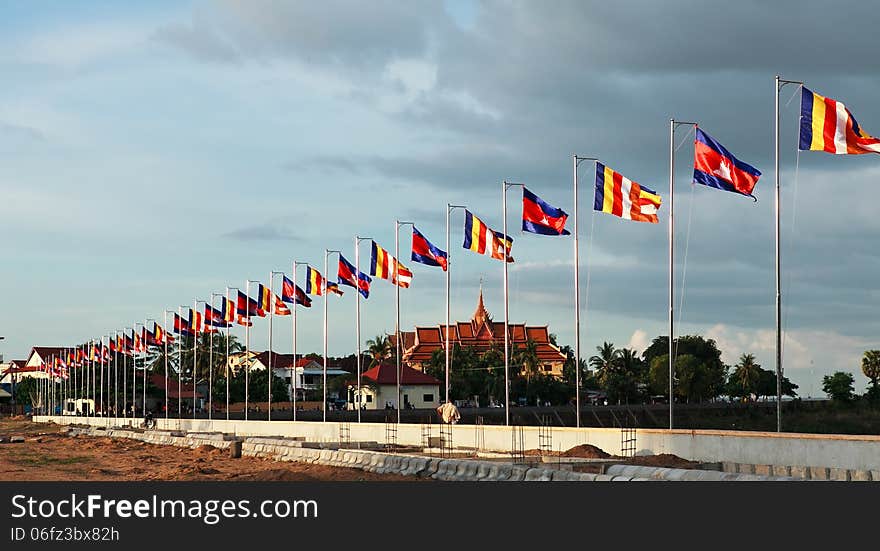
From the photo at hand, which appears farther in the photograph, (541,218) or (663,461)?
(541,218)

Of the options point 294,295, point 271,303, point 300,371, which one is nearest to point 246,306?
point 271,303

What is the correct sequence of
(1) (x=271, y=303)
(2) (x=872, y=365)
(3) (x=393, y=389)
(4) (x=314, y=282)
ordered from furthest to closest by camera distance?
(2) (x=872, y=365) → (3) (x=393, y=389) → (1) (x=271, y=303) → (4) (x=314, y=282)

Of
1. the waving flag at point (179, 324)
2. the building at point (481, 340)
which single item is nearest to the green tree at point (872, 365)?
the building at point (481, 340)

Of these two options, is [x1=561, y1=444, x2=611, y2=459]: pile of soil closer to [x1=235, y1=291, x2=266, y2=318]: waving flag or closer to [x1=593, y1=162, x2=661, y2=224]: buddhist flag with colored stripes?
[x1=593, y1=162, x2=661, y2=224]: buddhist flag with colored stripes

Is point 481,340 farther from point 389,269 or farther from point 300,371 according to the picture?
point 389,269

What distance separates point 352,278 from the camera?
6134cm

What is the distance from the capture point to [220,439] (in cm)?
6272

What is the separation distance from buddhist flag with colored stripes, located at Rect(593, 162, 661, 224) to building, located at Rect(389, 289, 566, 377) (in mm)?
124342

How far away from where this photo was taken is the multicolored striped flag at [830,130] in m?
32.4

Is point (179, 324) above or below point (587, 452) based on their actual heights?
above

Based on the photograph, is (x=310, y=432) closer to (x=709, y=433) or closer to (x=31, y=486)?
(x=709, y=433)

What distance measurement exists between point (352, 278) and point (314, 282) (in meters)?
4.20

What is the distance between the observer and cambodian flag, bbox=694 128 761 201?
36.2 m

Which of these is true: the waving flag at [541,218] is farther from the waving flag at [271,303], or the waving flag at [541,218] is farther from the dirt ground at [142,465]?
the waving flag at [271,303]
